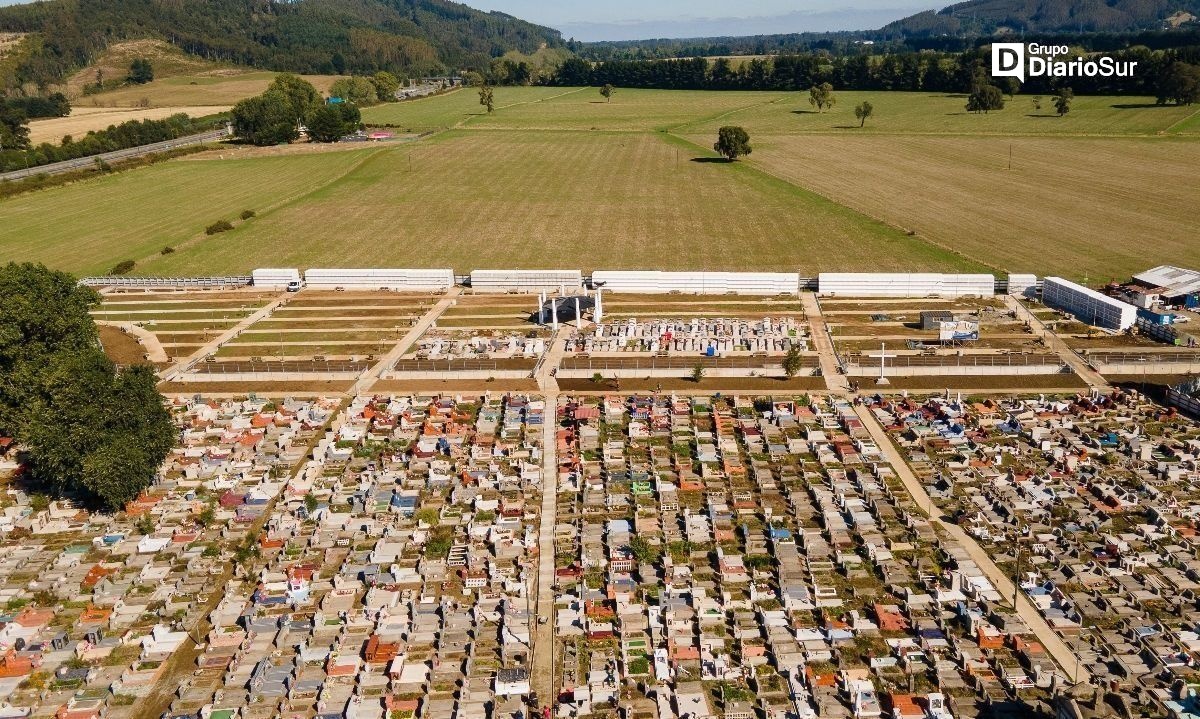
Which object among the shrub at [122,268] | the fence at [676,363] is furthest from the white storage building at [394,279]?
the shrub at [122,268]

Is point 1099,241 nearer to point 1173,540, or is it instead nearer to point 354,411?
point 1173,540

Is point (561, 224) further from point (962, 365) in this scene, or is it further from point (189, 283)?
point (962, 365)

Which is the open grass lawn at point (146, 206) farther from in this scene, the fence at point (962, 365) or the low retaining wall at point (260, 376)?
the fence at point (962, 365)

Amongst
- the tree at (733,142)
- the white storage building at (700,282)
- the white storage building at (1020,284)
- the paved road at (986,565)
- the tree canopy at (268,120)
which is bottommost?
the paved road at (986,565)

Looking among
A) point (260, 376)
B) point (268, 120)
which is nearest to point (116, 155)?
point (268, 120)

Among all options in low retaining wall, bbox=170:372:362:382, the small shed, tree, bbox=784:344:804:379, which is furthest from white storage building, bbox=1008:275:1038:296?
low retaining wall, bbox=170:372:362:382

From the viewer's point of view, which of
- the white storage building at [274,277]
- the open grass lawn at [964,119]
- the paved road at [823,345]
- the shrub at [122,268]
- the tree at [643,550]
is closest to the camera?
the tree at [643,550]

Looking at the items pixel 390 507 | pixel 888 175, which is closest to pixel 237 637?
pixel 390 507
